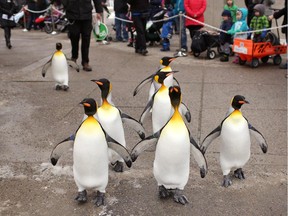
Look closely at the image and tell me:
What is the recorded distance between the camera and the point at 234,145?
3578mm

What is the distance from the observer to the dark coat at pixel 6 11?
1000 cm

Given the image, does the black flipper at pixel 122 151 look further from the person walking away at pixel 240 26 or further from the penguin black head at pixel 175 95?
the person walking away at pixel 240 26

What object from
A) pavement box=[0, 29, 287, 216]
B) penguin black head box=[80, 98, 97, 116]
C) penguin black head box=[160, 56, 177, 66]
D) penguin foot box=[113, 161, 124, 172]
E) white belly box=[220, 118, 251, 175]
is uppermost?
penguin black head box=[80, 98, 97, 116]

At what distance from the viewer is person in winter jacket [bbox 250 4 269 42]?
27.7 feet

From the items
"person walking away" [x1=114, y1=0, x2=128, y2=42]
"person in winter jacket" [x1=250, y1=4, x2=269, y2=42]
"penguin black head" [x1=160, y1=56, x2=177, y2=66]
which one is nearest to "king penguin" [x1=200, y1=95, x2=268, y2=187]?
"penguin black head" [x1=160, y1=56, x2=177, y2=66]

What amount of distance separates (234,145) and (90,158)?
1290 millimetres

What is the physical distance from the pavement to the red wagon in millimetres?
226

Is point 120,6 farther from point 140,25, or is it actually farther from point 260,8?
point 260,8

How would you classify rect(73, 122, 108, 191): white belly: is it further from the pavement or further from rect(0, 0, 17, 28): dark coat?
rect(0, 0, 17, 28): dark coat

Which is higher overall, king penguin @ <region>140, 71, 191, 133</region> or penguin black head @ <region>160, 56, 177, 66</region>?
penguin black head @ <region>160, 56, 177, 66</region>

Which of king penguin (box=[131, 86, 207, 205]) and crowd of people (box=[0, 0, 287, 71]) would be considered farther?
crowd of people (box=[0, 0, 287, 71])

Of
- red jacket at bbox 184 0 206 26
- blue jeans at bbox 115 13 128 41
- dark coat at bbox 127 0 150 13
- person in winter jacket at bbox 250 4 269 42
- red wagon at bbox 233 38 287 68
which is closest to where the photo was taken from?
red wagon at bbox 233 38 287 68

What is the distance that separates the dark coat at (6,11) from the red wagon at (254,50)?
5581mm

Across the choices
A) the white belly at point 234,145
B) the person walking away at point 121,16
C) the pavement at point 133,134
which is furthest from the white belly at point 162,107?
the person walking away at point 121,16
